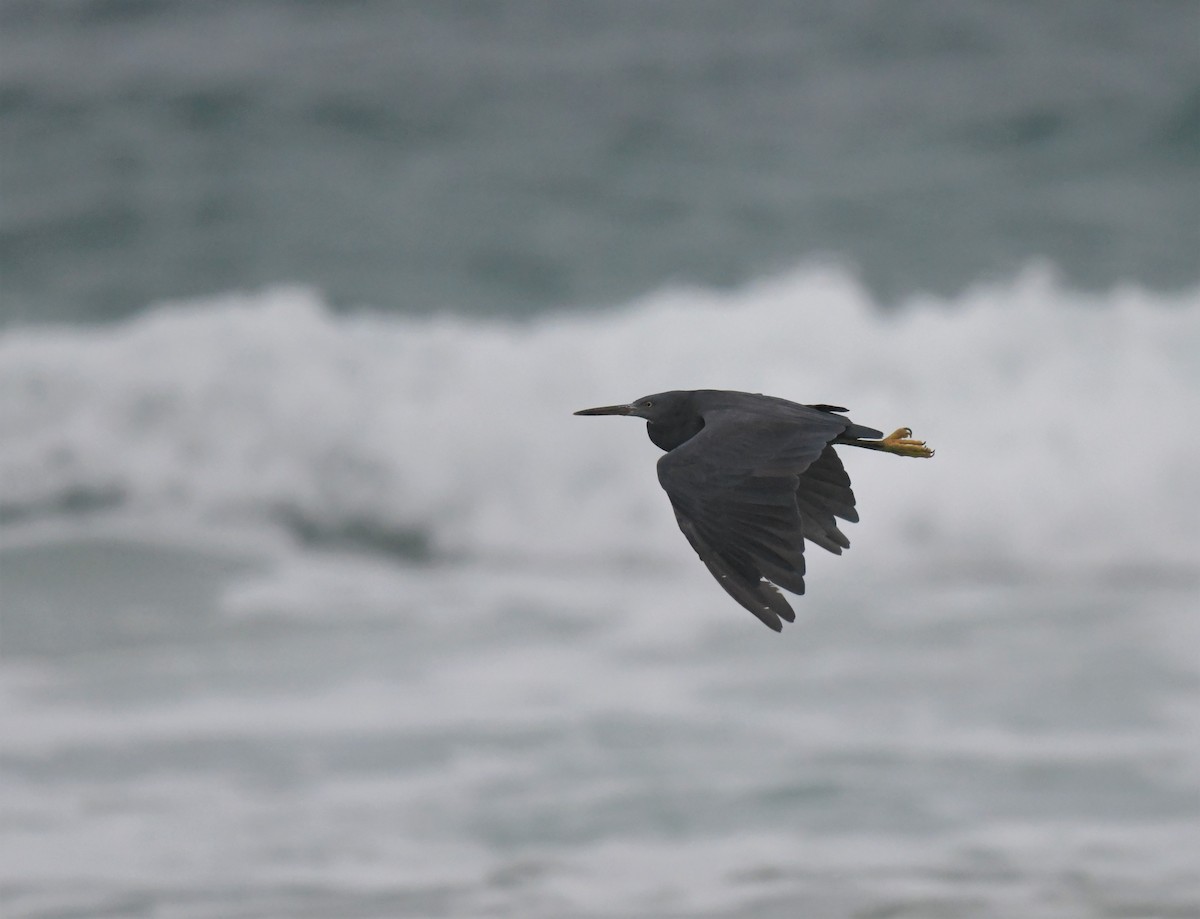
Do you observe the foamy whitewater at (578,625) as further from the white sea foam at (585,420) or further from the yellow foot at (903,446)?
→ the yellow foot at (903,446)

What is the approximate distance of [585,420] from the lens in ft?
50.8

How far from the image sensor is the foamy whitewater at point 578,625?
946 centimetres

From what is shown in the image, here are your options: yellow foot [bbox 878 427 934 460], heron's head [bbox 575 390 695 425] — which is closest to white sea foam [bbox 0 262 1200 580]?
yellow foot [bbox 878 427 934 460]

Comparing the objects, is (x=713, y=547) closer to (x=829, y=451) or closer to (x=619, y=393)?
(x=829, y=451)

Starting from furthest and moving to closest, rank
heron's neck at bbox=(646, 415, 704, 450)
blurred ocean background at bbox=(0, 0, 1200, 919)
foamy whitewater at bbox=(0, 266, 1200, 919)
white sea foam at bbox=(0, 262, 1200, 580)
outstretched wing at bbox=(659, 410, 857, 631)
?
1. white sea foam at bbox=(0, 262, 1200, 580)
2. blurred ocean background at bbox=(0, 0, 1200, 919)
3. foamy whitewater at bbox=(0, 266, 1200, 919)
4. heron's neck at bbox=(646, 415, 704, 450)
5. outstretched wing at bbox=(659, 410, 857, 631)

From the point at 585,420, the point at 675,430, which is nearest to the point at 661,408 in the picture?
the point at 675,430

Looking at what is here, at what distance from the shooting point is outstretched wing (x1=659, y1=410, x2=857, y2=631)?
562cm

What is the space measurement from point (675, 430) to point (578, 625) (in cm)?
603

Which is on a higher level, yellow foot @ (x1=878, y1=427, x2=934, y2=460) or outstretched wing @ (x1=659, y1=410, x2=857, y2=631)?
yellow foot @ (x1=878, y1=427, x2=934, y2=460)

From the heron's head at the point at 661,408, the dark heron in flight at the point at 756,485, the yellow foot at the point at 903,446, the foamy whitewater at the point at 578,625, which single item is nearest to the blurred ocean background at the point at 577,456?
the foamy whitewater at the point at 578,625

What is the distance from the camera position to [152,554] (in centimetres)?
1410

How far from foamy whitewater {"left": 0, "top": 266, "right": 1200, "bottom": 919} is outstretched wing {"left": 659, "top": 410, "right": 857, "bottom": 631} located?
339 cm

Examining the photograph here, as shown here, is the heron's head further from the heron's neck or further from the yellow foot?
the yellow foot

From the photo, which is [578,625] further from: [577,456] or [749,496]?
[749,496]
